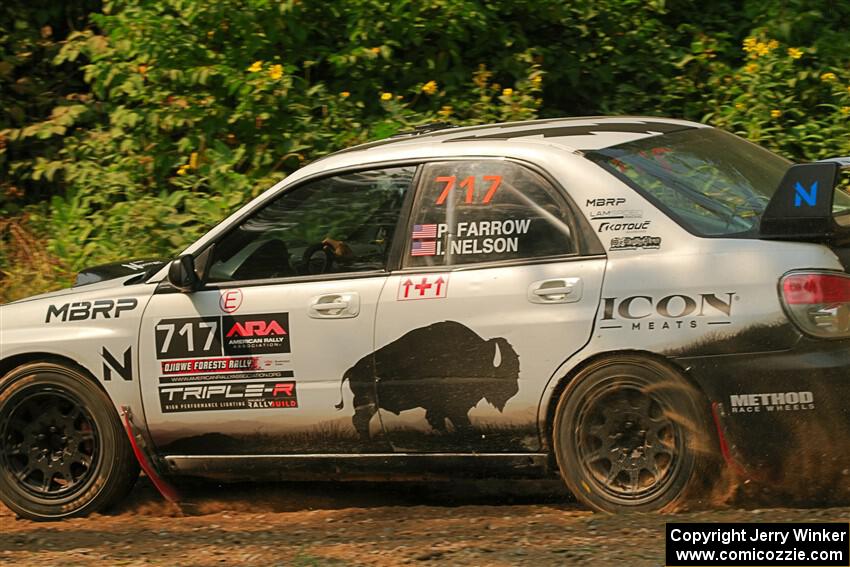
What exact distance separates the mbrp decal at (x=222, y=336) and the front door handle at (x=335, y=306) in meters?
0.14

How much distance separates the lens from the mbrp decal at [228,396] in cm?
565

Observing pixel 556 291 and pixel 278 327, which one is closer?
pixel 556 291

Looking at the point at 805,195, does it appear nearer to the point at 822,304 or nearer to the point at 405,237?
the point at 822,304

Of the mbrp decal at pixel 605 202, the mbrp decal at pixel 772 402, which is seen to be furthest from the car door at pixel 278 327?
the mbrp decal at pixel 772 402

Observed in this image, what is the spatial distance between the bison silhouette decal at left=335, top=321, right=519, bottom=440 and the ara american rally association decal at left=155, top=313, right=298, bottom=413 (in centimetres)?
33

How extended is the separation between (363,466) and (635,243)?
1.52 meters

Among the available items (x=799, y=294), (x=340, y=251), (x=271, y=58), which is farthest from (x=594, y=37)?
(x=799, y=294)

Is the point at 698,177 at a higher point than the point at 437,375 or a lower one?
higher

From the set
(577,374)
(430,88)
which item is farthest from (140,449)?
(430,88)

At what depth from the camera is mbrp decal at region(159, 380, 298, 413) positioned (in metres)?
5.65

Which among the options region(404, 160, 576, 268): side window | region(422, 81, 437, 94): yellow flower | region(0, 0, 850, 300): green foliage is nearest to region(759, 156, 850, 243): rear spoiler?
region(404, 160, 576, 268): side window

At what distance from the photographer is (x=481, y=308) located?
17.3ft

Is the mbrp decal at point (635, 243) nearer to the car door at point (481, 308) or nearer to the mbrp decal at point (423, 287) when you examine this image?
the car door at point (481, 308)

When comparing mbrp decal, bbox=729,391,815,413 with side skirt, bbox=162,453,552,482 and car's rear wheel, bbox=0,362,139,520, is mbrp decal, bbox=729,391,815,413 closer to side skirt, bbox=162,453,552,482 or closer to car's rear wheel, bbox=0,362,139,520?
side skirt, bbox=162,453,552,482
